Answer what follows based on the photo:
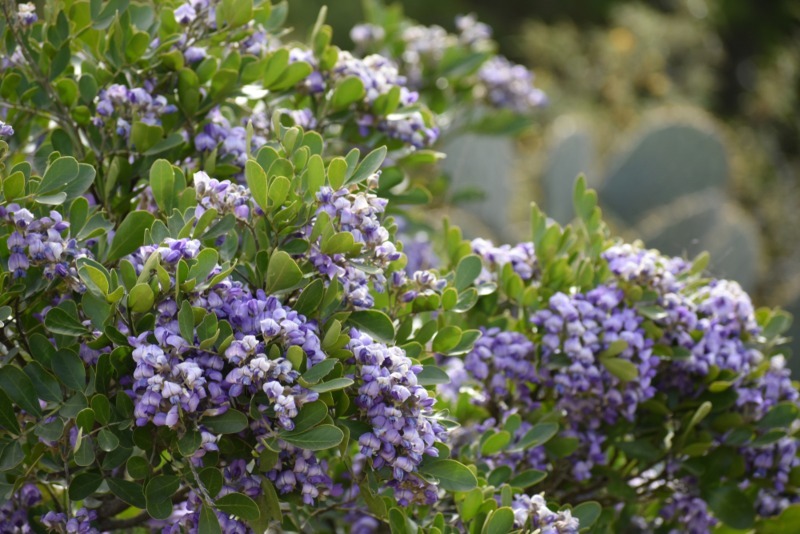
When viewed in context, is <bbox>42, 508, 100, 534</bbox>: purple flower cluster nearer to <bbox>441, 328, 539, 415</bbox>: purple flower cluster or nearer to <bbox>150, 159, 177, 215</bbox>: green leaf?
<bbox>150, 159, 177, 215</bbox>: green leaf

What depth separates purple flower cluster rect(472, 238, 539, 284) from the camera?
→ 1701 mm

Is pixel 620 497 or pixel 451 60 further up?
pixel 451 60

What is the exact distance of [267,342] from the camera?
120 cm

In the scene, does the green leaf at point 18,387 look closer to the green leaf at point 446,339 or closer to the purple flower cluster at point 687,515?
the green leaf at point 446,339

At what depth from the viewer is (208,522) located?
1.22 metres

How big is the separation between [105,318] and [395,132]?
0.65 m

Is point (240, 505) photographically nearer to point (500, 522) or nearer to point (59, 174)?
point (500, 522)

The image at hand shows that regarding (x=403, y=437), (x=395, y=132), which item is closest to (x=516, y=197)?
(x=395, y=132)

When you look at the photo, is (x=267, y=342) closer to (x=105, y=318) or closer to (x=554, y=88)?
(x=105, y=318)

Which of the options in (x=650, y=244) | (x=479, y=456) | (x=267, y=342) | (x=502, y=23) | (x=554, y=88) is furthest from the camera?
(x=502, y=23)

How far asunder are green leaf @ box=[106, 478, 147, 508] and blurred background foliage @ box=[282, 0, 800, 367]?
1618 mm

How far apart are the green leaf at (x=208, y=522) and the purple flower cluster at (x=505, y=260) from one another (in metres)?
0.64

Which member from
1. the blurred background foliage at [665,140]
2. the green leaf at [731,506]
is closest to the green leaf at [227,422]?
the green leaf at [731,506]

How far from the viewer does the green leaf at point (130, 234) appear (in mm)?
1327
